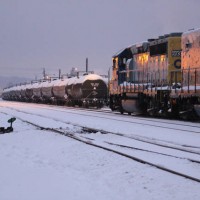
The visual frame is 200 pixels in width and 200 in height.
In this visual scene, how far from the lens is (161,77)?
2022 centimetres

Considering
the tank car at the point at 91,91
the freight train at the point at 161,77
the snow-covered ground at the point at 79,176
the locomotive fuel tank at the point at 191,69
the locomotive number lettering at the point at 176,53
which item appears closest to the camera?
the snow-covered ground at the point at 79,176

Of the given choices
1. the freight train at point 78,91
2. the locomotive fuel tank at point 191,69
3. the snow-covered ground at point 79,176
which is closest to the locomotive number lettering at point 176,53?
the locomotive fuel tank at point 191,69

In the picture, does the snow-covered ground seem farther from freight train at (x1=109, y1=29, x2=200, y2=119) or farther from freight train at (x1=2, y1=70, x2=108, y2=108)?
freight train at (x1=2, y1=70, x2=108, y2=108)

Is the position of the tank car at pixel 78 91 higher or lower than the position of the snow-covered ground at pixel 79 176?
higher

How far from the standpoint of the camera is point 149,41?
21.9m

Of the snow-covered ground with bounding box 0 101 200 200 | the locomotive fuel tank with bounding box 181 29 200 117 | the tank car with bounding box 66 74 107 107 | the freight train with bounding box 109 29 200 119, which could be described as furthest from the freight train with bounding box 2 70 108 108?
the snow-covered ground with bounding box 0 101 200 200

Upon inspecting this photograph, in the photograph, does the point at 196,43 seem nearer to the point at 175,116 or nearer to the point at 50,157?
the point at 175,116

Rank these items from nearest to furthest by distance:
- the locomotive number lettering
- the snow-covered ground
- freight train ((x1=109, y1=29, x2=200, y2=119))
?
the snow-covered ground < freight train ((x1=109, y1=29, x2=200, y2=119)) < the locomotive number lettering

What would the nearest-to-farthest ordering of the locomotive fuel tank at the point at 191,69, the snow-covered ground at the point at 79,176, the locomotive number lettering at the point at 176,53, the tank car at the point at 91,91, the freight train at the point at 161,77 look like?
the snow-covered ground at the point at 79,176 → the locomotive fuel tank at the point at 191,69 → the freight train at the point at 161,77 → the locomotive number lettering at the point at 176,53 → the tank car at the point at 91,91

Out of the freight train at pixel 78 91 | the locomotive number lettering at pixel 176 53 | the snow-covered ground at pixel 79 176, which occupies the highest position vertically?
the locomotive number lettering at pixel 176 53

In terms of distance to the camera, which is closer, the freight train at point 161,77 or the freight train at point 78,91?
the freight train at point 161,77

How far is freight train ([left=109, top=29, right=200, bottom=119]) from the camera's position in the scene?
17500 millimetres

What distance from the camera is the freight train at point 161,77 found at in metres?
17.5

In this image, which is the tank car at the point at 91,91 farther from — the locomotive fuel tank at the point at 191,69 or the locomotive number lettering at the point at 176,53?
the locomotive fuel tank at the point at 191,69
